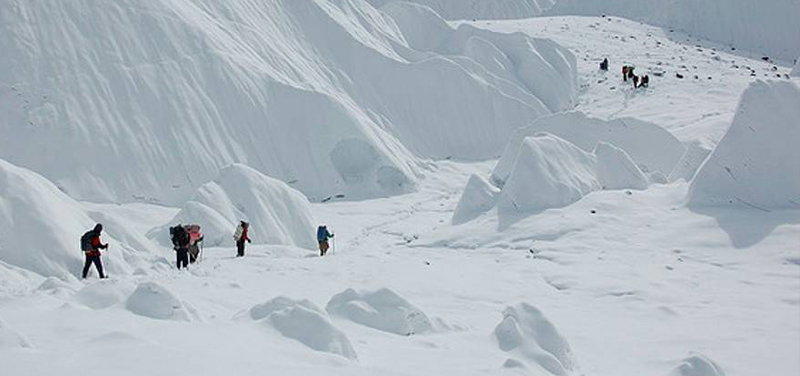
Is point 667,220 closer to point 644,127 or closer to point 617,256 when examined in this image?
point 617,256

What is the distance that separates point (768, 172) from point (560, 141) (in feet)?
21.7

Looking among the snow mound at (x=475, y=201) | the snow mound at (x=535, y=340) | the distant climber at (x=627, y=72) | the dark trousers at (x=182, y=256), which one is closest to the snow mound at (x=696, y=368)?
the snow mound at (x=535, y=340)

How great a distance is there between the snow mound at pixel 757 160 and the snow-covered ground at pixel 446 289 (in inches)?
3.1

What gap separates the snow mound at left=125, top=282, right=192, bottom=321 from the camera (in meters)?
11.2

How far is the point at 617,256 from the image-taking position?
21.8 m

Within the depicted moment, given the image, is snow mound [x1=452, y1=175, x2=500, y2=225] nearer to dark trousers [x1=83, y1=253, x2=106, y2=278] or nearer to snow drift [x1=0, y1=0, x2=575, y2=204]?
snow drift [x1=0, y1=0, x2=575, y2=204]

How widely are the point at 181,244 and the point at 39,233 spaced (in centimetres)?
284

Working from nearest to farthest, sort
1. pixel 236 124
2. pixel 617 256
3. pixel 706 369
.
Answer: pixel 706 369, pixel 617 256, pixel 236 124

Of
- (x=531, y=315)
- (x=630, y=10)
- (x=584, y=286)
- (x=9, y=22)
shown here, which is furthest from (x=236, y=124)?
(x=630, y=10)

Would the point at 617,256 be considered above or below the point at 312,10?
below

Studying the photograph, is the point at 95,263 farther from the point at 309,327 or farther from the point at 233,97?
the point at 233,97

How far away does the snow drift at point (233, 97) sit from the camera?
33.1 meters

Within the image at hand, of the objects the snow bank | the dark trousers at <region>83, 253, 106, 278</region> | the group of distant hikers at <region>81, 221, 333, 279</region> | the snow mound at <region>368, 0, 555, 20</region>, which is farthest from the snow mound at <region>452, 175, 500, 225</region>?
the snow mound at <region>368, 0, 555, 20</region>

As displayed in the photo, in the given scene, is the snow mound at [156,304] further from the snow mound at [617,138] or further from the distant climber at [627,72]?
the distant climber at [627,72]
